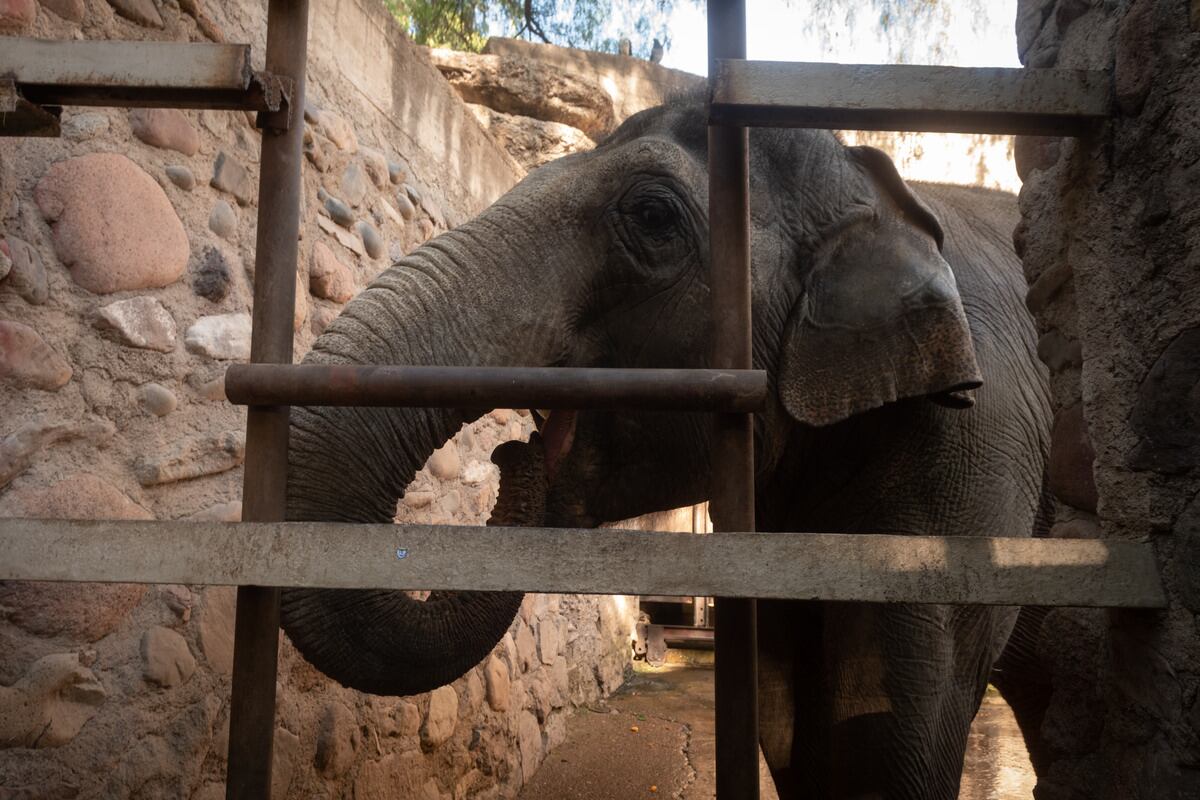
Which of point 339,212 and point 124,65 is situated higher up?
point 339,212

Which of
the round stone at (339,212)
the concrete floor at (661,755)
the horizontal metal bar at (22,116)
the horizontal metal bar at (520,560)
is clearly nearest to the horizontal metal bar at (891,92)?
the horizontal metal bar at (520,560)

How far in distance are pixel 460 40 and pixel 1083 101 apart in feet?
31.4

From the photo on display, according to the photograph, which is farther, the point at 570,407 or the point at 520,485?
the point at 520,485

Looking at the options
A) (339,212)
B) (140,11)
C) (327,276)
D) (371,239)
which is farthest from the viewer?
(371,239)

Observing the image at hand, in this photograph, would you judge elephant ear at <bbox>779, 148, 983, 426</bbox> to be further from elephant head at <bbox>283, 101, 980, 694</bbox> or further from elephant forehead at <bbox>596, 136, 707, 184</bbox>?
elephant forehead at <bbox>596, 136, 707, 184</bbox>

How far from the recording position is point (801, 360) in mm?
2607

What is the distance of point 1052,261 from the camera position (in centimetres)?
202

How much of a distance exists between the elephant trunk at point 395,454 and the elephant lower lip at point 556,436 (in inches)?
8.4

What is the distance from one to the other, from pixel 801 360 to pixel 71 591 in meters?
1.85

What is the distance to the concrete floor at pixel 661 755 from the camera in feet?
17.0

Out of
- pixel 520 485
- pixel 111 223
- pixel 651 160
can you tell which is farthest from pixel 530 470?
pixel 111 223

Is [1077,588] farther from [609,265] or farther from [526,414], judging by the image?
[526,414]

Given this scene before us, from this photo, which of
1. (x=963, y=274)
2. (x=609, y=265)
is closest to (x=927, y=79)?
(x=609, y=265)

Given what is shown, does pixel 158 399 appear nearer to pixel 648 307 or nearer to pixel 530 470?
pixel 530 470
